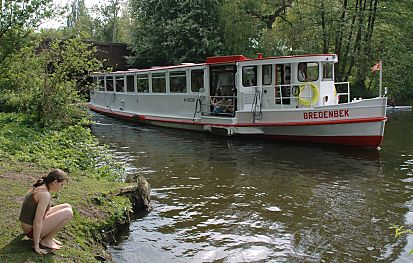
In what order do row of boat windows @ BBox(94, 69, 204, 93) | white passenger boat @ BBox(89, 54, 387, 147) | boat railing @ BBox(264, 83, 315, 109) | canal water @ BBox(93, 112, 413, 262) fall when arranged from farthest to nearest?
row of boat windows @ BBox(94, 69, 204, 93)
boat railing @ BBox(264, 83, 315, 109)
white passenger boat @ BBox(89, 54, 387, 147)
canal water @ BBox(93, 112, 413, 262)

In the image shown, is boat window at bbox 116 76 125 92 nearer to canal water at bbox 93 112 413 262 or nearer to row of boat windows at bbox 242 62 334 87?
canal water at bbox 93 112 413 262

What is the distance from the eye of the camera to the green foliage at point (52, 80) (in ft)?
44.5

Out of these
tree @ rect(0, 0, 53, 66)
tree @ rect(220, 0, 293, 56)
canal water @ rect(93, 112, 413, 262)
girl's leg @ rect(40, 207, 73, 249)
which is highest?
tree @ rect(220, 0, 293, 56)

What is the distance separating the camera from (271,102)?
17.9 meters

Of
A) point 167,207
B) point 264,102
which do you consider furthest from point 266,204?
point 264,102

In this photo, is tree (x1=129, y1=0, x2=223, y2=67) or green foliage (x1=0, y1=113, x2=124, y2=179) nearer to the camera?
green foliage (x1=0, y1=113, x2=124, y2=179)

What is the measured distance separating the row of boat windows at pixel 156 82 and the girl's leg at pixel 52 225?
12.5m

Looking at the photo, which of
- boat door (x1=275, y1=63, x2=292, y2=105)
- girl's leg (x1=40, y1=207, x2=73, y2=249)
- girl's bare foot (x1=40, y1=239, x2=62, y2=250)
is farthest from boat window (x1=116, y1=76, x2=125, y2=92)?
girl's bare foot (x1=40, y1=239, x2=62, y2=250)

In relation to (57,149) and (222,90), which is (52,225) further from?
(222,90)

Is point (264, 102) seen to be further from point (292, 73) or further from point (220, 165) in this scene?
point (220, 165)

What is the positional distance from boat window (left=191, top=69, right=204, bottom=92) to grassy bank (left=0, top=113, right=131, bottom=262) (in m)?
8.54

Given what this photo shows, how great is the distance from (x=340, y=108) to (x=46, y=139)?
9.80 meters

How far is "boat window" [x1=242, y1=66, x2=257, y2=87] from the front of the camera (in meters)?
18.2

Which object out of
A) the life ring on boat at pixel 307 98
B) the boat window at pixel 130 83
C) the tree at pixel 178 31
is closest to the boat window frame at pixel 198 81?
the life ring on boat at pixel 307 98
